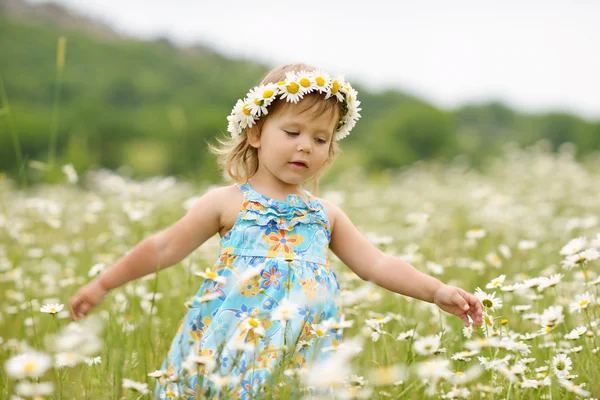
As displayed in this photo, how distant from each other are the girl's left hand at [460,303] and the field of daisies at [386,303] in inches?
2.0

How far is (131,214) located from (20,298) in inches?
29.1

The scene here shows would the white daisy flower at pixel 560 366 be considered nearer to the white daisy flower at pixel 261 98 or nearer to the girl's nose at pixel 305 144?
the girl's nose at pixel 305 144

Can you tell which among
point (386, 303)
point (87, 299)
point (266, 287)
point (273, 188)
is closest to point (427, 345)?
point (266, 287)

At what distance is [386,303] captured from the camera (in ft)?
11.8

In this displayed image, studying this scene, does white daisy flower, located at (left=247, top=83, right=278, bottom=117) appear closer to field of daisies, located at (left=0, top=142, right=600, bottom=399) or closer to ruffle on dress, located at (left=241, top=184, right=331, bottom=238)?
ruffle on dress, located at (left=241, top=184, right=331, bottom=238)

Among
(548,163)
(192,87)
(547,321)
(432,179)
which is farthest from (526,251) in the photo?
(192,87)

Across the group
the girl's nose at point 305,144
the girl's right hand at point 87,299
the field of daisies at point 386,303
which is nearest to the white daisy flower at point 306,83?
the girl's nose at point 305,144

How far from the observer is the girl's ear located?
2.57 m

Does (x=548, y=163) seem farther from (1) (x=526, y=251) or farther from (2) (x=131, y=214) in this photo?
(2) (x=131, y=214)

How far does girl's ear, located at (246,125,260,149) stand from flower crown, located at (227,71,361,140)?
1.0 inches

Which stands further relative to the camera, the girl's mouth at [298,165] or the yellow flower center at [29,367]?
the girl's mouth at [298,165]

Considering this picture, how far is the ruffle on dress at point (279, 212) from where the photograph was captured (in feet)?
7.93

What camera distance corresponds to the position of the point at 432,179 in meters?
10.5

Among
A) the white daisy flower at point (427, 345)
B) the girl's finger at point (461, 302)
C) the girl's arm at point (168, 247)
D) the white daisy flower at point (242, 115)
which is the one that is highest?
the white daisy flower at point (242, 115)
